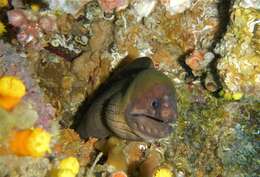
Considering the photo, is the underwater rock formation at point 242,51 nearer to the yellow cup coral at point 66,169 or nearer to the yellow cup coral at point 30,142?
the yellow cup coral at point 66,169

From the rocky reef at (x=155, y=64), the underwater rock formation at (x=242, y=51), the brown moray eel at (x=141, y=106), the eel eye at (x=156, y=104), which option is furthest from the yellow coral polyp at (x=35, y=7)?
the underwater rock formation at (x=242, y=51)

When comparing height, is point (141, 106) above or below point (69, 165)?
above

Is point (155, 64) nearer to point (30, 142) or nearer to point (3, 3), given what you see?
point (3, 3)

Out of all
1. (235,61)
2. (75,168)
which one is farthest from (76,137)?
(235,61)

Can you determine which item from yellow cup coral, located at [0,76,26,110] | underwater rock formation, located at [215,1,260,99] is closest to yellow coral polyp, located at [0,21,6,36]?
yellow cup coral, located at [0,76,26,110]

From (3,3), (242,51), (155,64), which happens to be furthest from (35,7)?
(242,51)

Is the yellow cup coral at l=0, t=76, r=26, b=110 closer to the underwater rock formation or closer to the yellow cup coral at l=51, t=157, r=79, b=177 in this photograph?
the yellow cup coral at l=51, t=157, r=79, b=177
